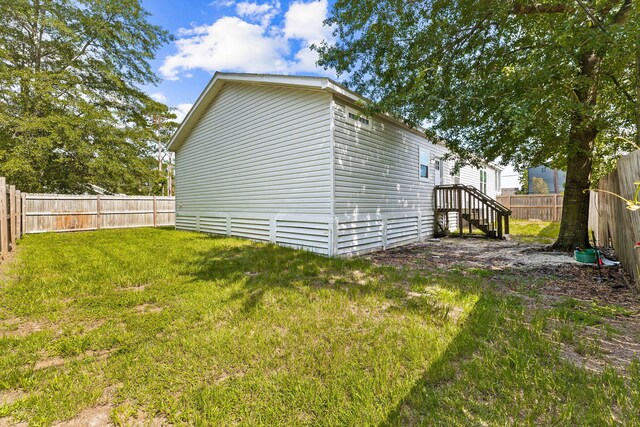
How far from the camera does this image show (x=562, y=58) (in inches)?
197

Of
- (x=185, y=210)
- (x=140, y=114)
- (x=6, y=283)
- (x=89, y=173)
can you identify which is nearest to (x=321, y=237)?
(x=6, y=283)

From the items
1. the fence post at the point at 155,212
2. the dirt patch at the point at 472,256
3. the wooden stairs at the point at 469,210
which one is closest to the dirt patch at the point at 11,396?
the dirt patch at the point at 472,256

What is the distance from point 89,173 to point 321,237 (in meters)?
16.4

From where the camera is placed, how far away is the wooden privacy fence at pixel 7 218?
6.13 meters

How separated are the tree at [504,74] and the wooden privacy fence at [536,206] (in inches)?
395

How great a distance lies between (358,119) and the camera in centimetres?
758

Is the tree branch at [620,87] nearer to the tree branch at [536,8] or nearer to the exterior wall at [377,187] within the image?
the tree branch at [536,8]

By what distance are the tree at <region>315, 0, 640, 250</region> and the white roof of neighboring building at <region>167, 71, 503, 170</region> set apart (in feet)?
3.08

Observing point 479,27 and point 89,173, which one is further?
point 89,173

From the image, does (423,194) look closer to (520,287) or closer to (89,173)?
(520,287)

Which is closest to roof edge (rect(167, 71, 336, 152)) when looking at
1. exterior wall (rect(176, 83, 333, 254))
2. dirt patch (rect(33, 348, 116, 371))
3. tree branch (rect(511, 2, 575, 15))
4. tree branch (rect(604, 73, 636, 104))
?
exterior wall (rect(176, 83, 333, 254))

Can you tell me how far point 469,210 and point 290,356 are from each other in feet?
30.5

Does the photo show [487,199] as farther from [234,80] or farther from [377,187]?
[234,80]

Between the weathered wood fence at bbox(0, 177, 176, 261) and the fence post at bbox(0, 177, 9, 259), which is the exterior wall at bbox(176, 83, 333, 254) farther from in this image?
the fence post at bbox(0, 177, 9, 259)
